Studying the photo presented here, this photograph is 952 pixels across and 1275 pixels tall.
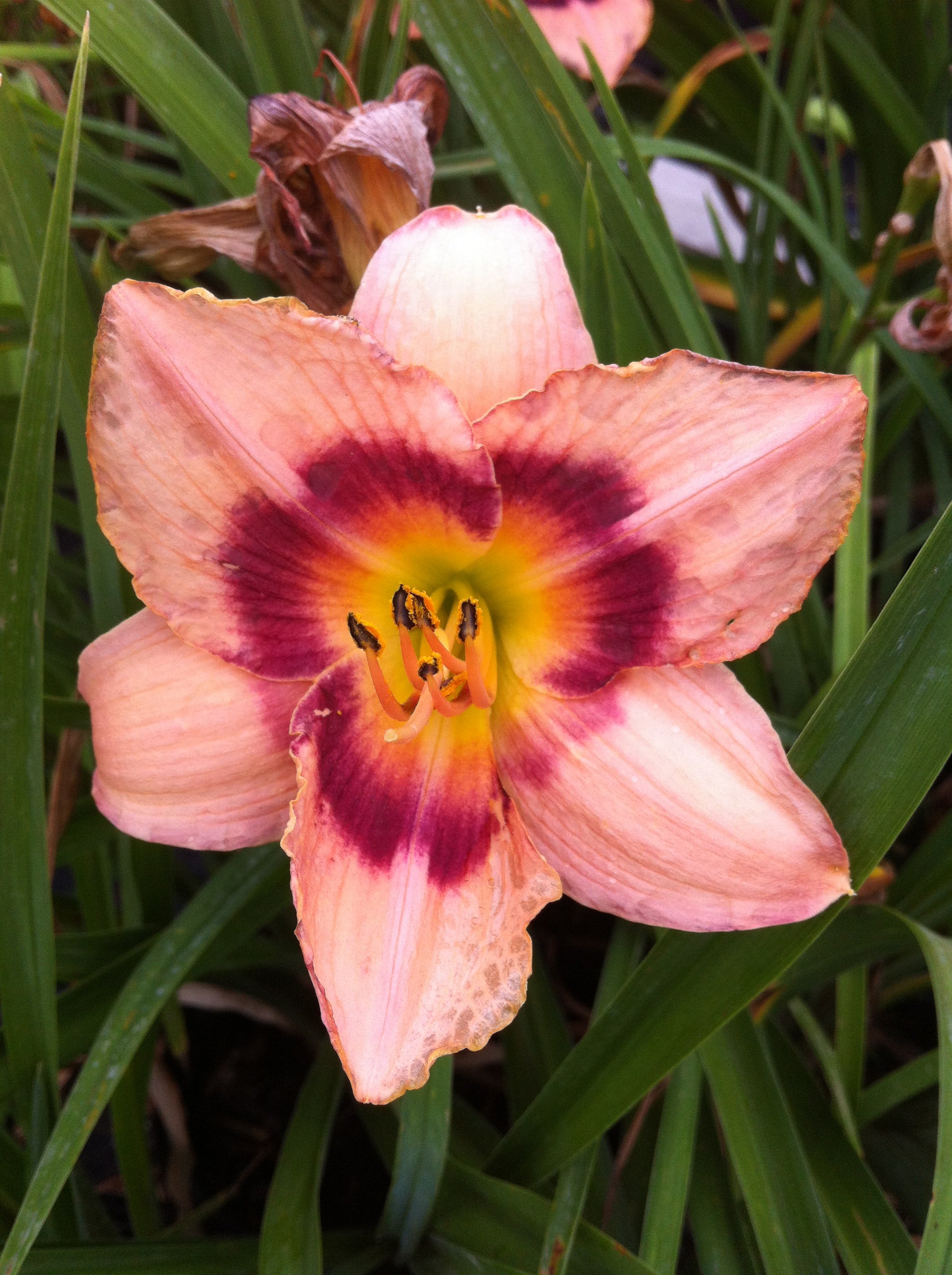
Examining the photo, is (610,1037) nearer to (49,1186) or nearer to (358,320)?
(49,1186)

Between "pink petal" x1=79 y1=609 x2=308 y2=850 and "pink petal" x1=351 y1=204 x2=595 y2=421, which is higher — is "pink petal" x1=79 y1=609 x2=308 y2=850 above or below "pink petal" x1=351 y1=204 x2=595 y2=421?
below

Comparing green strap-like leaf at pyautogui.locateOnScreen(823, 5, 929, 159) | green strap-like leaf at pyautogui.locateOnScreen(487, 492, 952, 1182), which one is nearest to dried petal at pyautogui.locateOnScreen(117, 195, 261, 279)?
green strap-like leaf at pyautogui.locateOnScreen(487, 492, 952, 1182)

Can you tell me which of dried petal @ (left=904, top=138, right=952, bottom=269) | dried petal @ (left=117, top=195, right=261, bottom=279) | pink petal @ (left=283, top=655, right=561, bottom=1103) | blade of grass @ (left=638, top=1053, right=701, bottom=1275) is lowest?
blade of grass @ (left=638, top=1053, right=701, bottom=1275)

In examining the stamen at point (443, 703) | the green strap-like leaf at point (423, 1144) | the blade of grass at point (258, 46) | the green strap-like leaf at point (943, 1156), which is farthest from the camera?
the blade of grass at point (258, 46)

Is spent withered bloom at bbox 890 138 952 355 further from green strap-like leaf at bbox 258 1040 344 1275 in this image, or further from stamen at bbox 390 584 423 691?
green strap-like leaf at bbox 258 1040 344 1275

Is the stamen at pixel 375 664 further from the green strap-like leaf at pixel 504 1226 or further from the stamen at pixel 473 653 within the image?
the green strap-like leaf at pixel 504 1226

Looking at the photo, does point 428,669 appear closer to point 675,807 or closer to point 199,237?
point 675,807

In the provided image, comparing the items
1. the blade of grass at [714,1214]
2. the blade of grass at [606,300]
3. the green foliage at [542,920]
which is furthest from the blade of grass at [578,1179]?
the blade of grass at [606,300]

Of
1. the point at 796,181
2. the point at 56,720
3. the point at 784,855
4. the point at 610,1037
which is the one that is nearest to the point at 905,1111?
the point at 610,1037
